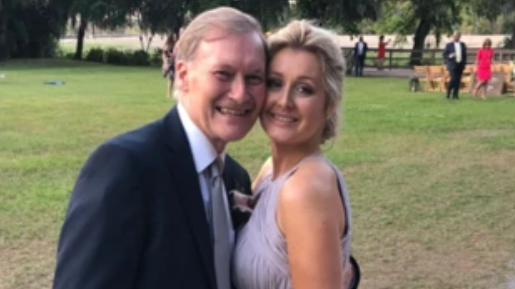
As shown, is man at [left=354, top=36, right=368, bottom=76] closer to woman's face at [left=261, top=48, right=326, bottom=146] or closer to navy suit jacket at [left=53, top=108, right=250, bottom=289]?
woman's face at [left=261, top=48, right=326, bottom=146]

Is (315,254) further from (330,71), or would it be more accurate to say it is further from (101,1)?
(101,1)

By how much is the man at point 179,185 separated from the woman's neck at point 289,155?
0.62ft

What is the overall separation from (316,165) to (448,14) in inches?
1775

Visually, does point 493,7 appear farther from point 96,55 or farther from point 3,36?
point 3,36

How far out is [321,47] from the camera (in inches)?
91.2

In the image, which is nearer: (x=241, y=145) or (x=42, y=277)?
(x=42, y=277)

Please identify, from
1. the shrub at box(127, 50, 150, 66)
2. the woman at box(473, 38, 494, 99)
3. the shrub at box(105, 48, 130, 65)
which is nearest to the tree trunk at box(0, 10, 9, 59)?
the shrub at box(105, 48, 130, 65)

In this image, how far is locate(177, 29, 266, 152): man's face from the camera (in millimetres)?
2164

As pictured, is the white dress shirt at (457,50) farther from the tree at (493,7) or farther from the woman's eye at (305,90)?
the tree at (493,7)

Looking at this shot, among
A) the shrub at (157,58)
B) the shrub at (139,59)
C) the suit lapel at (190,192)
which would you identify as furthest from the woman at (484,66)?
the shrub at (139,59)

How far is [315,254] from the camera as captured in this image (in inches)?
85.4

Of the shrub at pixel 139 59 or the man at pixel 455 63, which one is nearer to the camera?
the man at pixel 455 63

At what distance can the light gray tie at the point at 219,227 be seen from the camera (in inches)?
87.0

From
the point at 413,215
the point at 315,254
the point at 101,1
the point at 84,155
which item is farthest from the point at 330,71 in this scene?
the point at 101,1
